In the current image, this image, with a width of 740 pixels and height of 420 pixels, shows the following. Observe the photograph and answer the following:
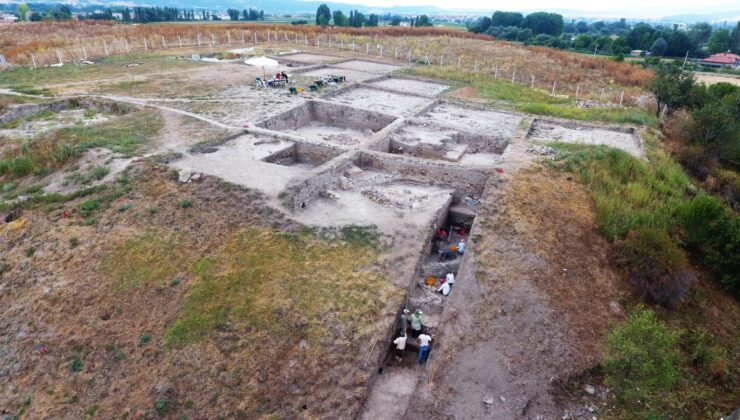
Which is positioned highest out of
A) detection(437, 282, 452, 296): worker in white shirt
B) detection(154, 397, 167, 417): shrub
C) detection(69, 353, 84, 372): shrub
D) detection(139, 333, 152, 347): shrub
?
detection(437, 282, 452, 296): worker in white shirt

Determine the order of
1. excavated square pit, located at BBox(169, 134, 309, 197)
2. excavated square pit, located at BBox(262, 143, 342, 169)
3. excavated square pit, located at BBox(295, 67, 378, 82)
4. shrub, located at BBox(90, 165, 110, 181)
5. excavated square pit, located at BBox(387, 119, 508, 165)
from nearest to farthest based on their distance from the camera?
excavated square pit, located at BBox(169, 134, 309, 197), shrub, located at BBox(90, 165, 110, 181), excavated square pit, located at BBox(262, 143, 342, 169), excavated square pit, located at BBox(387, 119, 508, 165), excavated square pit, located at BBox(295, 67, 378, 82)

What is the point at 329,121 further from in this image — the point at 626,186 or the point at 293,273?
the point at 626,186

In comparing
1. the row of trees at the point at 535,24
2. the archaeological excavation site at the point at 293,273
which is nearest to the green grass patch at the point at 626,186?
the archaeological excavation site at the point at 293,273

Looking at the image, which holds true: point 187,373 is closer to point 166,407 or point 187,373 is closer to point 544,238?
point 166,407

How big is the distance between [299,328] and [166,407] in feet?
8.82

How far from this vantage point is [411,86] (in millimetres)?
26391

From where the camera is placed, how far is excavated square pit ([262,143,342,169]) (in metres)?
15.4

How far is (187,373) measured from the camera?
7938 millimetres

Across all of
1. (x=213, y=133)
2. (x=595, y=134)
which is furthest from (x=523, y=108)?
(x=213, y=133)

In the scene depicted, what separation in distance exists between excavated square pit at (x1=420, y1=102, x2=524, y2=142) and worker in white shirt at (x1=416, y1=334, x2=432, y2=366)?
11.0 m

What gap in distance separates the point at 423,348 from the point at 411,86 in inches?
820

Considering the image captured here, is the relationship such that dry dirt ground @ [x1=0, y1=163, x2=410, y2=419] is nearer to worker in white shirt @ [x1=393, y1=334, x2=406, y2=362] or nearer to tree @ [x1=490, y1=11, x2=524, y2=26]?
worker in white shirt @ [x1=393, y1=334, x2=406, y2=362]

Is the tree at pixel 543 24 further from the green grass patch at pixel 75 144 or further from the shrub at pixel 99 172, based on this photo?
the shrub at pixel 99 172

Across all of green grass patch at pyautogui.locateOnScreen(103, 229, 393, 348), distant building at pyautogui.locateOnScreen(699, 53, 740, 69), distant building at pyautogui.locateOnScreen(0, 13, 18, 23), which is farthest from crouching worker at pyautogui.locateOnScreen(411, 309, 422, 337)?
distant building at pyautogui.locateOnScreen(0, 13, 18, 23)
